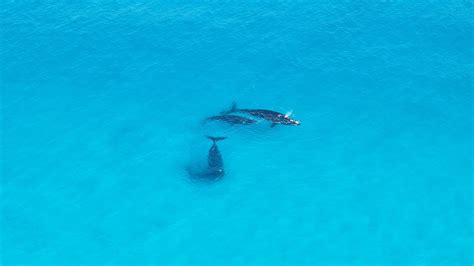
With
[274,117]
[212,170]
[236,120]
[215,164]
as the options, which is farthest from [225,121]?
[212,170]

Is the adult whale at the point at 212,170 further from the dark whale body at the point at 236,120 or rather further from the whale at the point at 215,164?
the dark whale body at the point at 236,120

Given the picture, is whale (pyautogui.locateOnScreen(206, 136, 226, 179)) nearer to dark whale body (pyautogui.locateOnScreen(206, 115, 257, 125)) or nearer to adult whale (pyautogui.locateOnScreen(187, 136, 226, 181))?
adult whale (pyautogui.locateOnScreen(187, 136, 226, 181))

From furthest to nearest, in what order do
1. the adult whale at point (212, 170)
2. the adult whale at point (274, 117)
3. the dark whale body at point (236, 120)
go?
1. the dark whale body at point (236, 120)
2. the adult whale at point (274, 117)
3. the adult whale at point (212, 170)

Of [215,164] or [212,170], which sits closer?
[212,170]

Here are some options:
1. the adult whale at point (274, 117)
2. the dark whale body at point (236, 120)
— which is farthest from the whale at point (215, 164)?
the adult whale at point (274, 117)

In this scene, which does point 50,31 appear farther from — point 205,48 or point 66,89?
point 205,48

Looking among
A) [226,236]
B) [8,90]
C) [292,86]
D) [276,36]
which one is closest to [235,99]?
[292,86]

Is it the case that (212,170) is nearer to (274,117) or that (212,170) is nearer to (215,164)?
(215,164)
